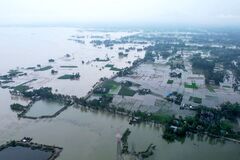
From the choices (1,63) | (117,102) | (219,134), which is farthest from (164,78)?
(1,63)

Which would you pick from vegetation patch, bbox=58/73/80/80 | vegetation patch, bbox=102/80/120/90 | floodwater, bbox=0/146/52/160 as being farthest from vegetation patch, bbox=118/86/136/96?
floodwater, bbox=0/146/52/160

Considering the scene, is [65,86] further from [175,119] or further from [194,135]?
[194,135]

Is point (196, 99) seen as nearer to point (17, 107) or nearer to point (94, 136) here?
point (94, 136)

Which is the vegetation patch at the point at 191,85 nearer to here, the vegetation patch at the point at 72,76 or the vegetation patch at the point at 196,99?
the vegetation patch at the point at 196,99

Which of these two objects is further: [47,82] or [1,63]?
[1,63]

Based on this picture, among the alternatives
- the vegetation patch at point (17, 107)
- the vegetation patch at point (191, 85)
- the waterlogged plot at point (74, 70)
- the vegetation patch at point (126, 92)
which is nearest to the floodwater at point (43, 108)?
the vegetation patch at point (17, 107)
